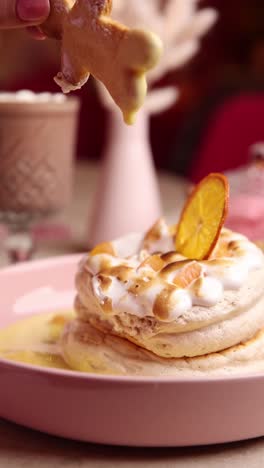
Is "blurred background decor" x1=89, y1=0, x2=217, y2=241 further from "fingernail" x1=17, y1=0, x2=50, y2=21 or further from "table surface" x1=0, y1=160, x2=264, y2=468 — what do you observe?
"fingernail" x1=17, y1=0, x2=50, y2=21

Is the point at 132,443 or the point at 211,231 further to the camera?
the point at 211,231

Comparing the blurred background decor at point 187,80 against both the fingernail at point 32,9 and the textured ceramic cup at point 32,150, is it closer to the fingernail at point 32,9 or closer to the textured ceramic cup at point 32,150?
the textured ceramic cup at point 32,150

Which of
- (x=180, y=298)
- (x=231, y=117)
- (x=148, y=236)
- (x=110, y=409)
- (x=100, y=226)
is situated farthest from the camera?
(x=231, y=117)

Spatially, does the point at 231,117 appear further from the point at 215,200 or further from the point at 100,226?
the point at 215,200

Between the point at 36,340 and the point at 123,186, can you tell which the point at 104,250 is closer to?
the point at 36,340

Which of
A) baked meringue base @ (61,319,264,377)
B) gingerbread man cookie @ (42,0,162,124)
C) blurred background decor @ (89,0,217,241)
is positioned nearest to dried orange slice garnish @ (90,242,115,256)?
baked meringue base @ (61,319,264,377)

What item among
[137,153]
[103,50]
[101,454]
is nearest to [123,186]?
[137,153]

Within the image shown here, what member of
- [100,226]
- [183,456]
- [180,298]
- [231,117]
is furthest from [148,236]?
[231,117]
